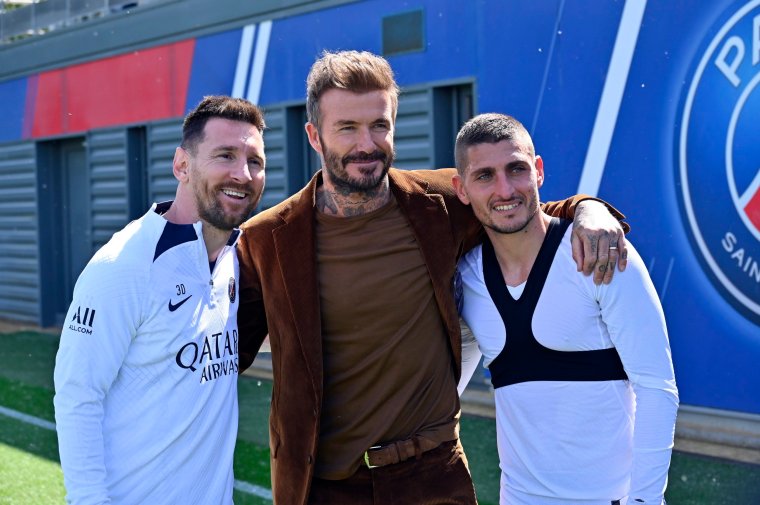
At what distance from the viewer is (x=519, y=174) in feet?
→ 9.68

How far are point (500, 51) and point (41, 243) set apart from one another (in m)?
8.65

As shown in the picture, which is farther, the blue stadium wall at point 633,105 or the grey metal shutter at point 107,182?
the grey metal shutter at point 107,182

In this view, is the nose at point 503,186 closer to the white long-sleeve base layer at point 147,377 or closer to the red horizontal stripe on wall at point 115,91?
the white long-sleeve base layer at point 147,377

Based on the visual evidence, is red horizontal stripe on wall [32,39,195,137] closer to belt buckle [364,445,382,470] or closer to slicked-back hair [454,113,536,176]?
slicked-back hair [454,113,536,176]

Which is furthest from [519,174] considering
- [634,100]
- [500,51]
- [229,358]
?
[500,51]

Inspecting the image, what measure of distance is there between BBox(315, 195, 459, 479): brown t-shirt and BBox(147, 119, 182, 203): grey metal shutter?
831cm

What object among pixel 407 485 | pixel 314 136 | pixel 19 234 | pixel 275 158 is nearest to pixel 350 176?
pixel 314 136

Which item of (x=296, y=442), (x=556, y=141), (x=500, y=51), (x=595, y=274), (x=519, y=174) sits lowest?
(x=296, y=442)

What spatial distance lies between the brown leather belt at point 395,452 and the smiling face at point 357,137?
859mm

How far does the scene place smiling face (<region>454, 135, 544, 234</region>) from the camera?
2.91m

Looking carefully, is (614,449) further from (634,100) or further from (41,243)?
(41,243)

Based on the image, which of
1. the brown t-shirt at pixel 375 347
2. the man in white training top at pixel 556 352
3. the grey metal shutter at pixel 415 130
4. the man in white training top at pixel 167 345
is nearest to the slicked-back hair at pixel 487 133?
the man in white training top at pixel 556 352

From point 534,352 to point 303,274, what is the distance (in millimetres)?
807

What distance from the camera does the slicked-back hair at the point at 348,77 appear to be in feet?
10.1
